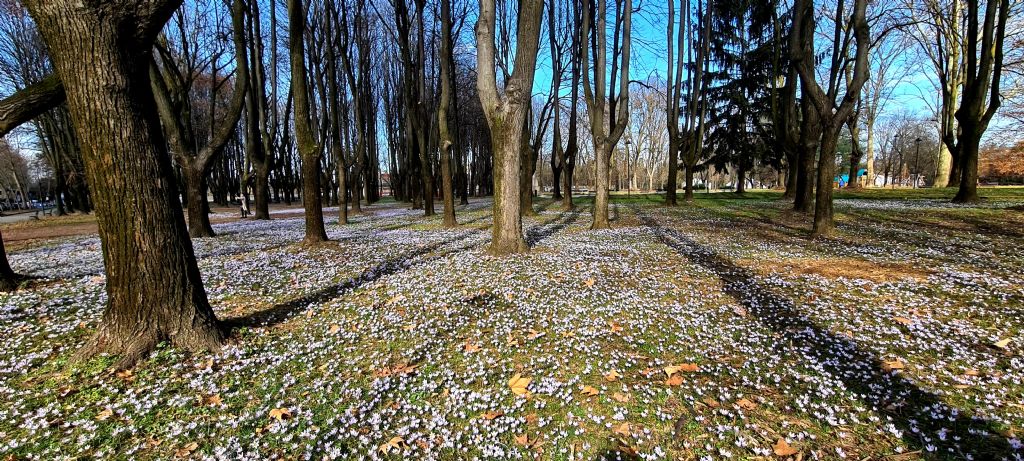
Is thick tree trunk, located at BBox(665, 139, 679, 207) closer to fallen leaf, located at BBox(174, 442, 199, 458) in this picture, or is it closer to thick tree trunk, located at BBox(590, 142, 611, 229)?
thick tree trunk, located at BBox(590, 142, 611, 229)

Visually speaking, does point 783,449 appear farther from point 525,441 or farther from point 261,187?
point 261,187

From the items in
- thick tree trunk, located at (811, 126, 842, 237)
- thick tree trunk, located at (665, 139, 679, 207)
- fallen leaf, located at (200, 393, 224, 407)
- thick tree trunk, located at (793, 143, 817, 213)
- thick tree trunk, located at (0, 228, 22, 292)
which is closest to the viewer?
fallen leaf, located at (200, 393, 224, 407)

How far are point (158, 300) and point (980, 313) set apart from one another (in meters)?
8.43

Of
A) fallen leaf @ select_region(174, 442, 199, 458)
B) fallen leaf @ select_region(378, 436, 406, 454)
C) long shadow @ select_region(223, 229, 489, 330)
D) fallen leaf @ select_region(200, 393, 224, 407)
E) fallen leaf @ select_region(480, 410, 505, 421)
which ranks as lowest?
fallen leaf @ select_region(378, 436, 406, 454)

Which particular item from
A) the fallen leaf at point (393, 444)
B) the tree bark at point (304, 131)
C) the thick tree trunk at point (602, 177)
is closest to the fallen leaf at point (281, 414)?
the fallen leaf at point (393, 444)

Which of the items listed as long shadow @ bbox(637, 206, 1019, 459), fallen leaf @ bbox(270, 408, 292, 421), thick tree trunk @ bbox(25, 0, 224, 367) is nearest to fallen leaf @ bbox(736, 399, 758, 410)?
long shadow @ bbox(637, 206, 1019, 459)

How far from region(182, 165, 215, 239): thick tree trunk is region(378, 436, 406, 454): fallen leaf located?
12263mm

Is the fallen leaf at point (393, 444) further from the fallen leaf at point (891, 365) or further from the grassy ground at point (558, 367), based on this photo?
the fallen leaf at point (891, 365)

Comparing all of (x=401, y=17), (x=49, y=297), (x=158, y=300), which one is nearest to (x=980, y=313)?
(x=158, y=300)

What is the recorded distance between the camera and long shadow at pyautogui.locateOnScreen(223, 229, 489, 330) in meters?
4.92

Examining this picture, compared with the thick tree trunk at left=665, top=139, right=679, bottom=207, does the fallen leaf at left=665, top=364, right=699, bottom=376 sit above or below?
below

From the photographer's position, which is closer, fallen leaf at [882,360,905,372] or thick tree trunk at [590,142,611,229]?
fallen leaf at [882,360,905,372]

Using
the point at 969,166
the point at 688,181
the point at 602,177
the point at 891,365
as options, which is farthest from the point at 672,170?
the point at 891,365

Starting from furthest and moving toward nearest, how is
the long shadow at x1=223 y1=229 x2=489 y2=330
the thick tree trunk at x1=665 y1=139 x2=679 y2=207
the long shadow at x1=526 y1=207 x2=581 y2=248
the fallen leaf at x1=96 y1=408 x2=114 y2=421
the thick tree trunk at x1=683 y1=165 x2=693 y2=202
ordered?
the thick tree trunk at x1=683 y1=165 x2=693 y2=202 → the thick tree trunk at x1=665 y1=139 x2=679 y2=207 → the long shadow at x1=526 y1=207 x2=581 y2=248 → the long shadow at x1=223 y1=229 x2=489 y2=330 → the fallen leaf at x1=96 y1=408 x2=114 y2=421
